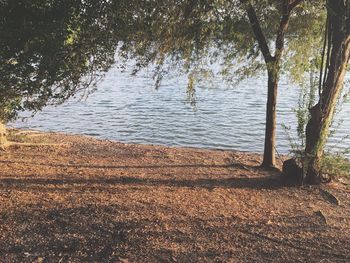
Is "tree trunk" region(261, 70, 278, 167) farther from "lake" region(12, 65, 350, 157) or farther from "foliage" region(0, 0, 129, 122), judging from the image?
"foliage" region(0, 0, 129, 122)

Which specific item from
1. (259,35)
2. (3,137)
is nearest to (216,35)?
(259,35)

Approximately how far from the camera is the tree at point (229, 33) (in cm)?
1012

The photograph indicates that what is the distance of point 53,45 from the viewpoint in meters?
8.67

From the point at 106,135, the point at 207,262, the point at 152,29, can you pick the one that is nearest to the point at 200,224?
the point at 207,262

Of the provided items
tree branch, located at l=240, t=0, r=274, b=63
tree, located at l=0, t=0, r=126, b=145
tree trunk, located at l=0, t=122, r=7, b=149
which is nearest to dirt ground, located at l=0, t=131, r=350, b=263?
tree trunk, located at l=0, t=122, r=7, b=149

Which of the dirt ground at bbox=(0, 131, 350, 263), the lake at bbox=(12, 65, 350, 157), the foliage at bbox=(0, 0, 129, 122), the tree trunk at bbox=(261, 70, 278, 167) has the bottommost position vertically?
the lake at bbox=(12, 65, 350, 157)

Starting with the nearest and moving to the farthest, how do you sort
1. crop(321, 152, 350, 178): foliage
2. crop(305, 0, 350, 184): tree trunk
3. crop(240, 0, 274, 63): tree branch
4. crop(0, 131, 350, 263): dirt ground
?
crop(0, 131, 350, 263): dirt ground < crop(305, 0, 350, 184): tree trunk < crop(321, 152, 350, 178): foliage < crop(240, 0, 274, 63): tree branch

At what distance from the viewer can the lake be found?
20000mm

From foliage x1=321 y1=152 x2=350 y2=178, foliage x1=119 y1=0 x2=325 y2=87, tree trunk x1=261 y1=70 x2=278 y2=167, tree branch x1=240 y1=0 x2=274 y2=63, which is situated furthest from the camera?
tree trunk x1=261 y1=70 x2=278 y2=167

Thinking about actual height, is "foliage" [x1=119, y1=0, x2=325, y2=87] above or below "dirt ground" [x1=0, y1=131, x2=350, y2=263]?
above

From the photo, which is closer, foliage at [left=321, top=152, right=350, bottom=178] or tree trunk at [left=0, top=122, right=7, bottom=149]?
foliage at [left=321, top=152, right=350, bottom=178]

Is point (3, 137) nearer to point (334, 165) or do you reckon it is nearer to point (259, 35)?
point (259, 35)

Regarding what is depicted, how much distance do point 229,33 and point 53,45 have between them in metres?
4.49

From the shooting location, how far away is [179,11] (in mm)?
10164
